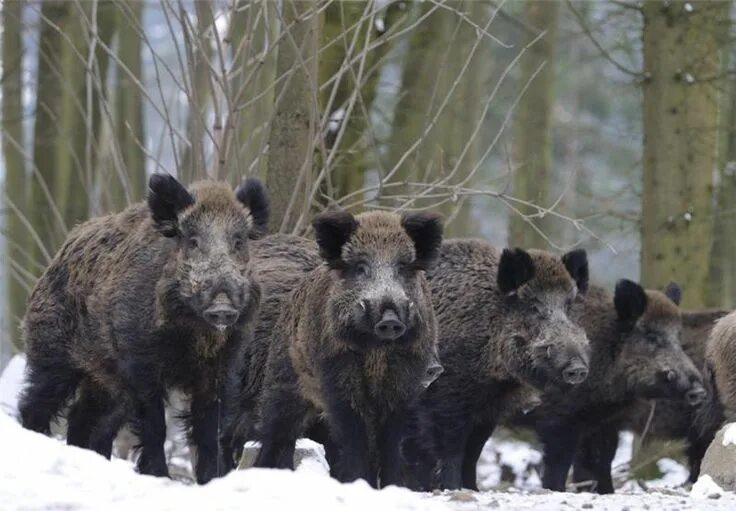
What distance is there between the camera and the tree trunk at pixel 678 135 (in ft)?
49.4

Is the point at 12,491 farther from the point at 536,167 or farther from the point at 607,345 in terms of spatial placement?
the point at 536,167

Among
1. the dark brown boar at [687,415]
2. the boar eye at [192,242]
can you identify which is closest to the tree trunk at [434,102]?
the dark brown boar at [687,415]

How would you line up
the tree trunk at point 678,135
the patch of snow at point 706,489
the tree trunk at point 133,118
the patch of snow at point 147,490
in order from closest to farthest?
the patch of snow at point 147,490, the patch of snow at point 706,489, the tree trunk at point 678,135, the tree trunk at point 133,118

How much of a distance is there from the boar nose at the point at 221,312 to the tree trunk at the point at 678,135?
8019mm

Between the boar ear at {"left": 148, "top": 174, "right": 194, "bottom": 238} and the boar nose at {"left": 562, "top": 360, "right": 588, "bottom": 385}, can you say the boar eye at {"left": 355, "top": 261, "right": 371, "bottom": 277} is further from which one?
the boar nose at {"left": 562, "top": 360, "right": 588, "bottom": 385}

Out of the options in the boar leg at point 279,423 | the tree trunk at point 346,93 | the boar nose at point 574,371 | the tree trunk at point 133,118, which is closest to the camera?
the boar leg at point 279,423

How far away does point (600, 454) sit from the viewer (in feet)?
Result: 41.9

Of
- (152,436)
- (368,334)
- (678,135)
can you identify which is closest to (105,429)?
(152,436)

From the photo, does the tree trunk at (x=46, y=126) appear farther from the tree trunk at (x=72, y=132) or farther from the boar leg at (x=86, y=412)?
the boar leg at (x=86, y=412)

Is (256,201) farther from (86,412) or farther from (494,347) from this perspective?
(494,347)

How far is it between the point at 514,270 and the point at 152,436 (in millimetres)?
3176

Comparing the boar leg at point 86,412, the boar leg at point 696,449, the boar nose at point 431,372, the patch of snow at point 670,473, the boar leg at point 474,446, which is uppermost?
the boar nose at point 431,372

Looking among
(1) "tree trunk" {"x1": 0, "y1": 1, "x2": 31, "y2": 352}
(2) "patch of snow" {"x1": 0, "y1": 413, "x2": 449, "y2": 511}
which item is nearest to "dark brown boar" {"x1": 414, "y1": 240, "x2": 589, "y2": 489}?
(2) "patch of snow" {"x1": 0, "y1": 413, "x2": 449, "y2": 511}

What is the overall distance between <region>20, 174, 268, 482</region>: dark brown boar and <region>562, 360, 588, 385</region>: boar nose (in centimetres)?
246
